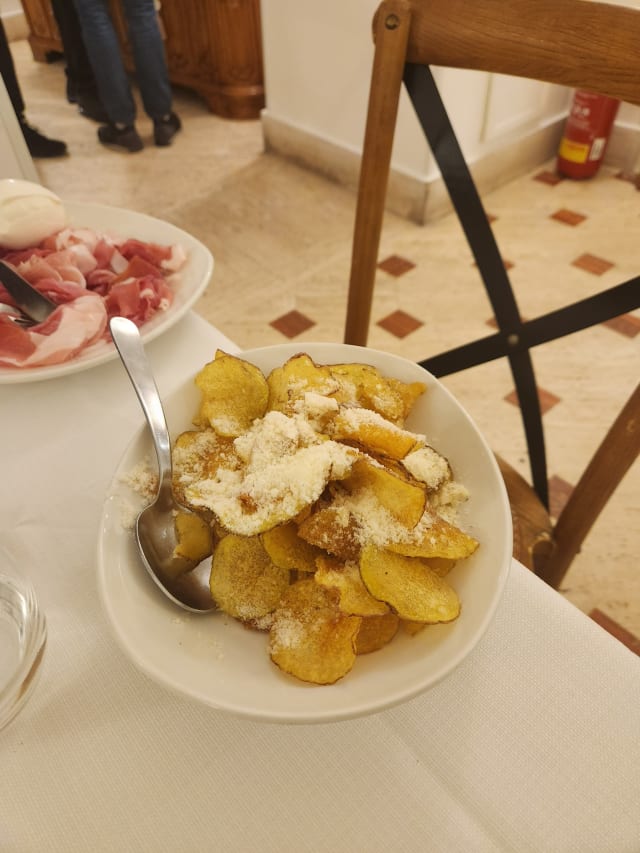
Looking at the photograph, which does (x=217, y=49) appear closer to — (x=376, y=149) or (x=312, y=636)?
(x=376, y=149)

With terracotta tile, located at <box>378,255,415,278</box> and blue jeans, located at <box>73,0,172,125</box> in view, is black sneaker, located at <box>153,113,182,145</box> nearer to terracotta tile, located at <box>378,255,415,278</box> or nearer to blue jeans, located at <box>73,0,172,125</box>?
blue jeans, located at <box>73,0,172,125</box>

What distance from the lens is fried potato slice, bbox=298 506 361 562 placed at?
42cm

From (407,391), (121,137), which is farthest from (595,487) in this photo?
(121,137)

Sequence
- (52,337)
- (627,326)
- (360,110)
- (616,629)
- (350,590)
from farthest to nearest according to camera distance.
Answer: (360,110)
(627,326)
(616,629)
(52,337)
(350,590)

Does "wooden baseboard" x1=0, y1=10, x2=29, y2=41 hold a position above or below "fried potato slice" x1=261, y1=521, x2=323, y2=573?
below

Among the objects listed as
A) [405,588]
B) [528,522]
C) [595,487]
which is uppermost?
[405,588]

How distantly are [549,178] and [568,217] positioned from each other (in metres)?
0.39

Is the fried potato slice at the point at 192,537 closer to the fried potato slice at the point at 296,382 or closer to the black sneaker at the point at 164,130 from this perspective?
the fried potato slice at the point at 296,382

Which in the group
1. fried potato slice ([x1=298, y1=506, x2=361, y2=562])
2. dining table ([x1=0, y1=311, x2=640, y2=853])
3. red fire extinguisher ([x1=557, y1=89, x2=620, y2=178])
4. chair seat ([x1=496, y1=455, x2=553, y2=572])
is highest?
fried potato slice ([x1=298, y1=506, x2=361, y2=562])

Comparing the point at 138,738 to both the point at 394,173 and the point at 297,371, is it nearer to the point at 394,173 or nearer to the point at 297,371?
the point at 297,371

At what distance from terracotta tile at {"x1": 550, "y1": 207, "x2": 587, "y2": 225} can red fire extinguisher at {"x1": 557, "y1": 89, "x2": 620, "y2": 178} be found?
0.31 metres

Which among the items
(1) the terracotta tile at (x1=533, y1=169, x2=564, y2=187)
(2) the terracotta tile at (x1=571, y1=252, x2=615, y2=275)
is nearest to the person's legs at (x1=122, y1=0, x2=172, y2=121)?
(1) the terracotta tile at (x1=533, y1=169, x2=564, y2=187)

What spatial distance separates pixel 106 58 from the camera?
113 inches

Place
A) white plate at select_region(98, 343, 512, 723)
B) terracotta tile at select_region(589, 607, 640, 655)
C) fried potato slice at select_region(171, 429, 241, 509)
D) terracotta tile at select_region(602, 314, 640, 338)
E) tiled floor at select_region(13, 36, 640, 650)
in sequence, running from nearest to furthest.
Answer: white plate at select_region(98, 343, 512, 723) → fried potato slice at select_region(171, 429, 241, 509) → terracotta tile at select_region(589, 607, 640, 655) → tiled floor at select_region(13, 36, 640, 650) → terracotta tile at select_region(602, 314, 640, 338)
